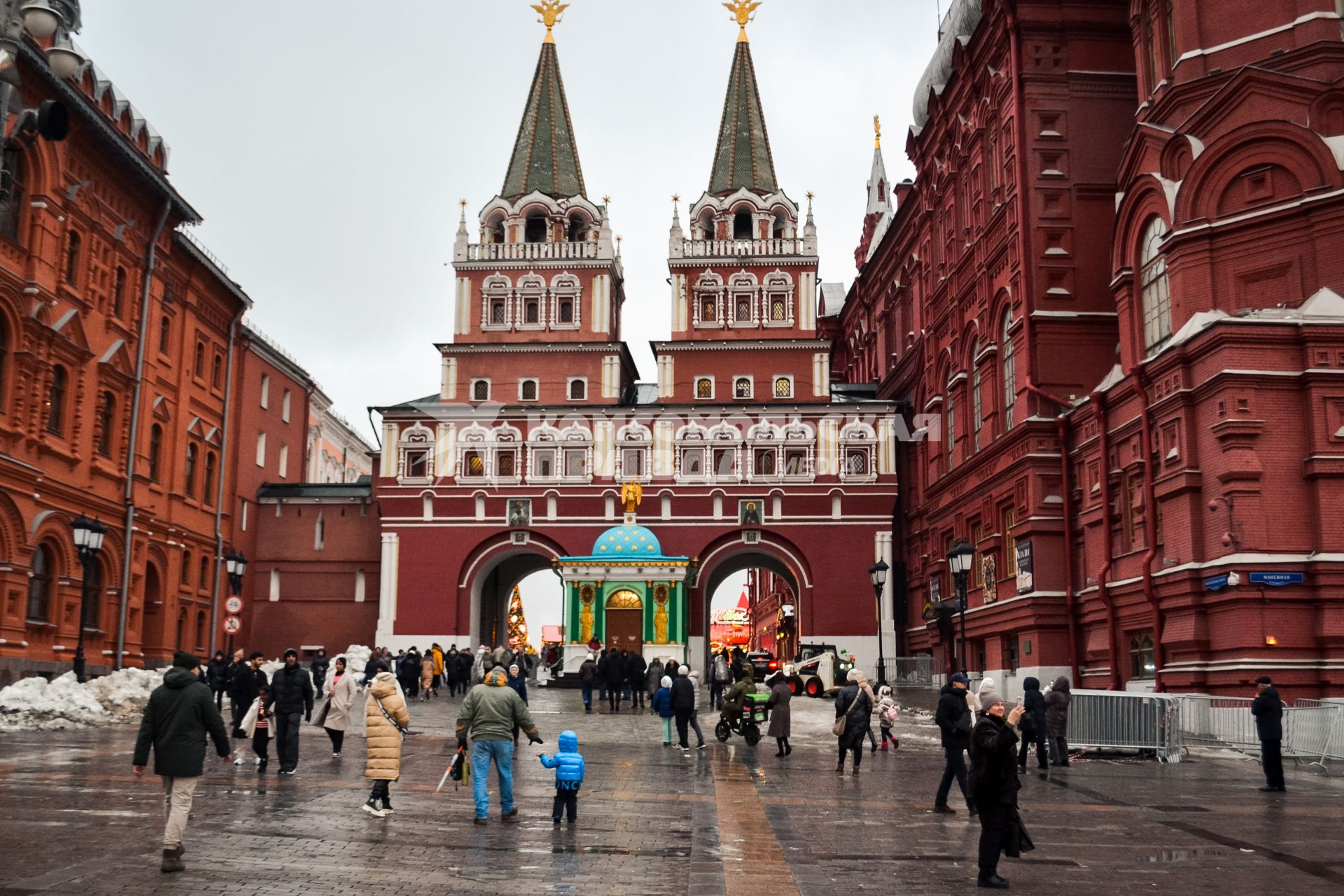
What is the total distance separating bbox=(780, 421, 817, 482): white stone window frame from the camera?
172 feet

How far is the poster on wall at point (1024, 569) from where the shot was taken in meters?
34.4

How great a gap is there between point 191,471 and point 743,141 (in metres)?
28.0

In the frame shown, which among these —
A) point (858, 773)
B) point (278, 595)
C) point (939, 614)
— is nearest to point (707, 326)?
point (939, 614)

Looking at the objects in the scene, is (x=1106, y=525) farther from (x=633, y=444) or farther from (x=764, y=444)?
(x=633, y=444)

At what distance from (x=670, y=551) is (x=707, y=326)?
10344 millimetres

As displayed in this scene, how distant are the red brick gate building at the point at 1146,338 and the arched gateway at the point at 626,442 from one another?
847 centimetres

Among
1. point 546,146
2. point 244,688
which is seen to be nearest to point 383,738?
point 244,688

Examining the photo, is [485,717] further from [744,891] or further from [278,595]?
[278,595]

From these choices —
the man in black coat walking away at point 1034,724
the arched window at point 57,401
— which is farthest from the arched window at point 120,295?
the man in black coat walking away at point 1034,724

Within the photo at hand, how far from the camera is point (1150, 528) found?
93.4 ft

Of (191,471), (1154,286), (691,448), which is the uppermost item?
(1154,286)

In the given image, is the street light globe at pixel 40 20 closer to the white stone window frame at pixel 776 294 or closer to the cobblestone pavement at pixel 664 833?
the cobblestone pavement at pixel 664 833

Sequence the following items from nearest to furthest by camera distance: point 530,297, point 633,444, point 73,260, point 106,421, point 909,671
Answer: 1. point 73,260
2. point 106,421
3. point 909,671
4. point 633,444
5. point 530,297

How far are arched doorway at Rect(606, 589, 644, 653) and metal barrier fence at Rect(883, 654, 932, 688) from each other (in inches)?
352
